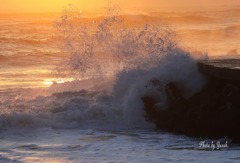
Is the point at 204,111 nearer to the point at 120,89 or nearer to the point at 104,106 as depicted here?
the point at 104,106

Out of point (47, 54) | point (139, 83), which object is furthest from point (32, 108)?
point (47, 54)

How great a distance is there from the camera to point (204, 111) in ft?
28.4

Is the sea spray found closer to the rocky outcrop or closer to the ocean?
the ocean

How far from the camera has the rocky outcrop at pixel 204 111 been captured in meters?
8.34

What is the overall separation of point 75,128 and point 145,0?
11697cm

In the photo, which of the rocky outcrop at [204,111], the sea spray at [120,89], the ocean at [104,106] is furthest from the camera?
the sea spray at [120,89]

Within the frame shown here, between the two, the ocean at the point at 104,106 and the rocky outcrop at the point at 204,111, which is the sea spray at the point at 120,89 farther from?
the rocky outcrop at the point at 204,111

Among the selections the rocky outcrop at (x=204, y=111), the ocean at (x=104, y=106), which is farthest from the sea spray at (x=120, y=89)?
the rocky outcrop at (x=204, y=111)

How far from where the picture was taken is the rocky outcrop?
8.34m

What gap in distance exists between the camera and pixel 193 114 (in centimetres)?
879

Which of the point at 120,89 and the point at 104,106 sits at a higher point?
the point at 120,89

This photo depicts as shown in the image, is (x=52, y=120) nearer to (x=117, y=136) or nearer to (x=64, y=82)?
(x=117, y=136)

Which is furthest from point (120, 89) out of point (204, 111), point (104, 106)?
point (204, 111)

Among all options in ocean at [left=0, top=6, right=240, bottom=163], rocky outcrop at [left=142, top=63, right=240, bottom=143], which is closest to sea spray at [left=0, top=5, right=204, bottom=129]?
ocean at [left=0, top=6, right=240, bottom=163]
